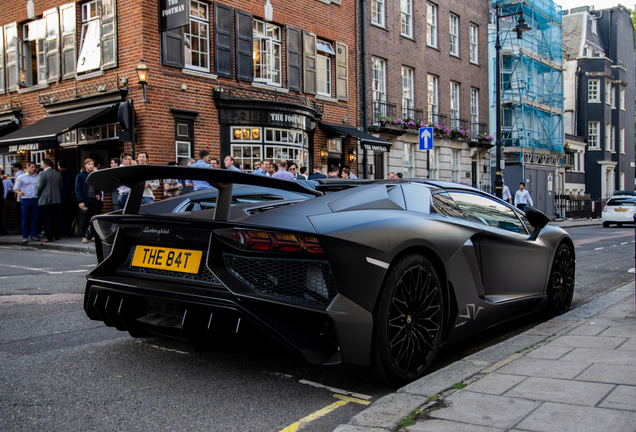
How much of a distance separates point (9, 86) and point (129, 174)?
1790 centimetres

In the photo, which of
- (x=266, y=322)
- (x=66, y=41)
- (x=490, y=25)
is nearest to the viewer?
(x=266, y=322)

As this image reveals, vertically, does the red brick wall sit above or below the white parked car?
above

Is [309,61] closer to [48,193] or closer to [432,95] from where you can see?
[432,95]

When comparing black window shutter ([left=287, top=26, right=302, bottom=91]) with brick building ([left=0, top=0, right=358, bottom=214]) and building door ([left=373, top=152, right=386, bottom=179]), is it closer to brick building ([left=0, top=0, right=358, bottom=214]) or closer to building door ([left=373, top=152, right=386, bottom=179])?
brick building ([left=0, top=0, right=358, bottom=214])

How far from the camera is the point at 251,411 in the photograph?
3.02 metres

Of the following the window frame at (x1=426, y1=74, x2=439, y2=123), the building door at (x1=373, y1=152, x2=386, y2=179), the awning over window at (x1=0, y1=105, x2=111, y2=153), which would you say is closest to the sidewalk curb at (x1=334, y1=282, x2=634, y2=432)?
the awning over window at (x1=0, y1=105, x2=111, y2=153)

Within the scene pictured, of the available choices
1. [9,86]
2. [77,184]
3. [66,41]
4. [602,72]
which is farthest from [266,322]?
[602,72]

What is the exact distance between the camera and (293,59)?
1816 cm

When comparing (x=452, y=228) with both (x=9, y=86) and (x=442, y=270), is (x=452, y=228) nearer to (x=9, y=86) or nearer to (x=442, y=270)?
(x=442, y=270)

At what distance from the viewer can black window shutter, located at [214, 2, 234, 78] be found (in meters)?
15.7

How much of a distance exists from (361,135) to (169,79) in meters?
7.69

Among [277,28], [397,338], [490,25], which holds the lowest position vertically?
[397,338]

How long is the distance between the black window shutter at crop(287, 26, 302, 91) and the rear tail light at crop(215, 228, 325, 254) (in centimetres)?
1537

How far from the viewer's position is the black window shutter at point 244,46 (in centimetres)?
1633
